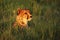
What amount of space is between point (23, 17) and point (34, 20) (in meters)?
0.11

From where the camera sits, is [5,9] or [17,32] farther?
[5,9]

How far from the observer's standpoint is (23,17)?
78.9 inches

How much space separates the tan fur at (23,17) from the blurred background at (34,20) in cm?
4

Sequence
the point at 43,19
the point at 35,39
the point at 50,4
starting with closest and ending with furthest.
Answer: the point at 35,39, the point at 43,19, the point at 50,4

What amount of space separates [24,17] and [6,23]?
0.18m

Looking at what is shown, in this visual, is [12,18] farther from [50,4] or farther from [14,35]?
[50,4]

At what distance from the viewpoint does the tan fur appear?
6.52ft

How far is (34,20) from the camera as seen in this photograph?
203 cm

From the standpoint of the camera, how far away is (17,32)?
1942mm

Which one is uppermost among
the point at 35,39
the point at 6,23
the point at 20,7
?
the point at 20,7

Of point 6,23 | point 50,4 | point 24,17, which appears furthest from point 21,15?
point 50,4

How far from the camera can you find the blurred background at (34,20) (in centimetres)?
192

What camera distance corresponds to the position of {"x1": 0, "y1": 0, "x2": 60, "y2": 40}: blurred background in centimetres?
192

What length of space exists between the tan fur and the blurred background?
0.04 meters
